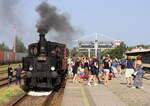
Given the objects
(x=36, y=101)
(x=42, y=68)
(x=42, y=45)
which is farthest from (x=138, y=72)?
(x=36, y=101)

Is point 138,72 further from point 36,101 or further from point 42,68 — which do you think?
point 36,101

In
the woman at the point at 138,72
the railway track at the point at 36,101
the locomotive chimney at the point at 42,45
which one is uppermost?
the locomotive chimney at the point at 42,45

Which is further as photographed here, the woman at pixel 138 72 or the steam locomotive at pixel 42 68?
the steam locomotive at pixel 42 68

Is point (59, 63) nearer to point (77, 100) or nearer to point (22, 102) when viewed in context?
point (22, 102)

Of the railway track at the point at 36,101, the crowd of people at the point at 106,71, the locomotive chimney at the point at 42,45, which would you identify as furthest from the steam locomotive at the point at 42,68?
the crowd of people at the point at 106,71

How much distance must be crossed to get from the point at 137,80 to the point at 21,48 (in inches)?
4210

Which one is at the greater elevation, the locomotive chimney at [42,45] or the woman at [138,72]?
the locomotive chimney at [42,45]

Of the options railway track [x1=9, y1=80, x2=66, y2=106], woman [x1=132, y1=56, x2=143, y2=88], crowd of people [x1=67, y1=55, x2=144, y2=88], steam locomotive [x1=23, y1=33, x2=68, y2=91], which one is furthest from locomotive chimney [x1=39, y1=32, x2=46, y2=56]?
woman [x1=132, y1=56, x2=143, y2=88]

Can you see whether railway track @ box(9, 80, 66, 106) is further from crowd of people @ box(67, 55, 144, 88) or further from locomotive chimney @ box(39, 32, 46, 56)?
crowd of people @ box(67, 55, 144, 88)

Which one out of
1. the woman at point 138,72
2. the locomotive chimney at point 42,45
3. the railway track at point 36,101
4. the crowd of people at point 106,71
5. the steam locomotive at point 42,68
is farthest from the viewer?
the locomotive chimney at point 42,45

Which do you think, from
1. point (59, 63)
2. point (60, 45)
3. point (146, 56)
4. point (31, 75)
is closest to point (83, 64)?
point (60, 45)

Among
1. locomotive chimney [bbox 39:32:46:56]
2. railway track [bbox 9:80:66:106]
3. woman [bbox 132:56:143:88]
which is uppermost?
locomotive chimney [bbox 39:32:46:56]

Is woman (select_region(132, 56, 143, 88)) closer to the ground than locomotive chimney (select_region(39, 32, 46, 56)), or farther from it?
closer to the ground

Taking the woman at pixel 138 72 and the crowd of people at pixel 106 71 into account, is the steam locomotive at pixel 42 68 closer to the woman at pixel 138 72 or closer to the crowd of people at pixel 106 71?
the crowd of people at pixel 106 71
